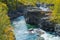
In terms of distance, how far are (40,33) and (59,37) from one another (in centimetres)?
383

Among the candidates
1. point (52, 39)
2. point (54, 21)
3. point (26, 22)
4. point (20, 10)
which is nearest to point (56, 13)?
point (54, 21)

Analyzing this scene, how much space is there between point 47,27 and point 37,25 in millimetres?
5102

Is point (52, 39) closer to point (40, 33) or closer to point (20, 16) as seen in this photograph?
point (40, 33)

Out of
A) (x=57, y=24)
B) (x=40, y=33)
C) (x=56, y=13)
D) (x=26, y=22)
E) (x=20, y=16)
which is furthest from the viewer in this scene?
(x=20, y=16)

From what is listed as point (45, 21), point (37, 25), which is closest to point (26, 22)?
point (37, 25)

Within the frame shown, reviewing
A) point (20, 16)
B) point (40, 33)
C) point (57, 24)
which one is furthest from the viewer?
point (20, 16)

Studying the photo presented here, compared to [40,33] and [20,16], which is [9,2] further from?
[40,33]

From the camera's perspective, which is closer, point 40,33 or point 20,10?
point 40,33

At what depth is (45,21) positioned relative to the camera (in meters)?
45.2

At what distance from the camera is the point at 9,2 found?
2350 inches

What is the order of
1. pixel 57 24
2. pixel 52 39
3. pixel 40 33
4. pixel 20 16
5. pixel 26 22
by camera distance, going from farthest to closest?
pixel 20 16 → pixel 26 22 → pixel 57 24 → pixel 40 33 → pixel 52 39

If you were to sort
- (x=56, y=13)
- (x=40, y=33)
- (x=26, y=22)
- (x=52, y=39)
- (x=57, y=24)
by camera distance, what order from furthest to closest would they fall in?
(x=26, y=22), (x=56, y=13), (x=57, y=24), (x=40, y=33), (x=52, y=39)

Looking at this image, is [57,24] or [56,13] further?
[56,13]

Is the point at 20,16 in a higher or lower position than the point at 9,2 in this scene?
lower
